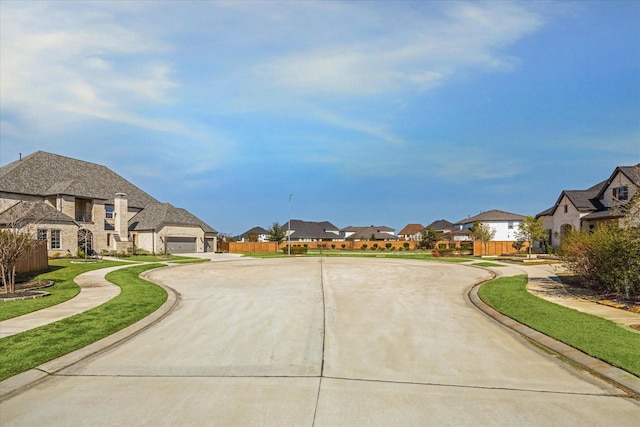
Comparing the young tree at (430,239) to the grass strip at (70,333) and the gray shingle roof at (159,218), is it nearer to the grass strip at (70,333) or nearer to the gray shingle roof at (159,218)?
the gray shingle roof at (159,218)

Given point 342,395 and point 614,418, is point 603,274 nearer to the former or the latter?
point 614,418

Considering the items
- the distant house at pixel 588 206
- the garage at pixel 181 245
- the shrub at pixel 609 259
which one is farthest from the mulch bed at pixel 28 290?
the distant house at pixel 588 206

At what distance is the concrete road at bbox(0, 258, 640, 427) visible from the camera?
15.2 feet

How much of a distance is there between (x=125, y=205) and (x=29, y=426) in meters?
45.7

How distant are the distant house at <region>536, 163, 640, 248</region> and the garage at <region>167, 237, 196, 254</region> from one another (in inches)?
1674

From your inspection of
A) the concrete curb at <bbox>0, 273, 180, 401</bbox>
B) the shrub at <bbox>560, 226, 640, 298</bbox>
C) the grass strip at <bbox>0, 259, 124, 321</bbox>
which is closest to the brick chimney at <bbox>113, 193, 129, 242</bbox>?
the grass strip at <bbox>0, 259, 124, 321</bbox>

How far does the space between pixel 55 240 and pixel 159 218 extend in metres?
15.6

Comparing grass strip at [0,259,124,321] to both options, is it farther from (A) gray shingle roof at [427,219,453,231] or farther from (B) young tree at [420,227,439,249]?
(A) gray shingle roof at [427,219,453,231]

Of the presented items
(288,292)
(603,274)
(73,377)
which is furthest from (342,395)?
(603,274)

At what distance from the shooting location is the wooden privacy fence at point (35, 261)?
62.6 feet

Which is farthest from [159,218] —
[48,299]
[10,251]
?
[48,299]

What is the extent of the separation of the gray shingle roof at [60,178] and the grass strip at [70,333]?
32.1 meters

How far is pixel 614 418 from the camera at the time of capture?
15.1 ft

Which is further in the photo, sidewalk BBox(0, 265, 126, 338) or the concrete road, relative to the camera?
sidewalk BBox(0, 265, 126, 338)
